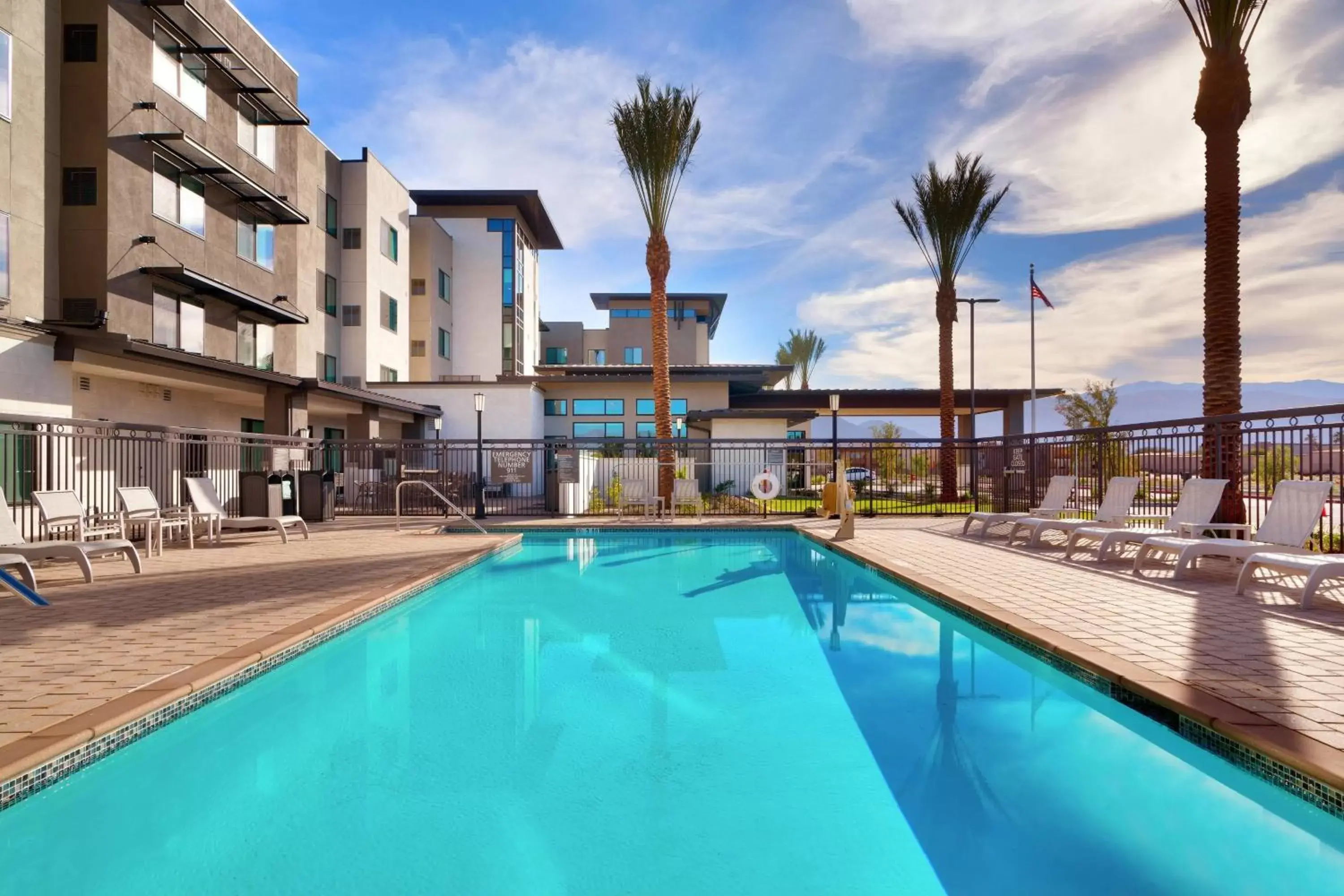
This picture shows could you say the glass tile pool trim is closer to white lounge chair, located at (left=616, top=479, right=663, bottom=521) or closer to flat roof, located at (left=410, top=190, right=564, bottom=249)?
white lounge chair, located at (left=616, top=479, right=663, bottom=521)

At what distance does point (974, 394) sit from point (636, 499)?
20655mm

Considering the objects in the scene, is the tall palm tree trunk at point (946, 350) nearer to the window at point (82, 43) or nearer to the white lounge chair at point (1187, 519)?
the white lounge chair at point (1187, 519)

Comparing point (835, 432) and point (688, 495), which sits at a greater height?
point (835, 432)

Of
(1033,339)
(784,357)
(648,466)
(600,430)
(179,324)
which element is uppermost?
(784,357)

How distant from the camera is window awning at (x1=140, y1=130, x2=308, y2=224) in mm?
15125

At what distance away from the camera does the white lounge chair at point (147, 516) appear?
967 centimetres

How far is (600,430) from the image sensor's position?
28391 millimetres

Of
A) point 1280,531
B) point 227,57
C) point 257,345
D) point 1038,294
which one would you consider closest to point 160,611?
point 1280,531

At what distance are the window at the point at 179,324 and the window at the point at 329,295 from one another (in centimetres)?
770

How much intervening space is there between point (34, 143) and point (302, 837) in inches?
679

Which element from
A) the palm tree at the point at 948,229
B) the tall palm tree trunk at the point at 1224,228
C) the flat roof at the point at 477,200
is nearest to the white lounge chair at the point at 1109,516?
the tall palm tree trunk at the point at 1224,228

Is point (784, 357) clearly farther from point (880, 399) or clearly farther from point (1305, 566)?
point (1305, 566)

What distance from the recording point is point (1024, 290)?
91.5 feet

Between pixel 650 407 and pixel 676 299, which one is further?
pixel 676 299
